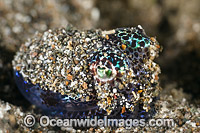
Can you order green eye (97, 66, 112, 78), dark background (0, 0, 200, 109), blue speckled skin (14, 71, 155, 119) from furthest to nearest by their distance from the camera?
dark background (0, 0, 200, 109), blue speckled skin (14, 71, 155, 119), green eye (97, 66, 112, 78)

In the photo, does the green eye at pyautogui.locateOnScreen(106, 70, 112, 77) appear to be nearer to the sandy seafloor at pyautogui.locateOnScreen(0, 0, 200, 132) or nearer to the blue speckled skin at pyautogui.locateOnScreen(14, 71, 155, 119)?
the blue speckled skin at pyautogui.locateOnScreen(14, 71, 155, 119)

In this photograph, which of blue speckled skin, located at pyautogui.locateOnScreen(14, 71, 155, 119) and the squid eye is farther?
blue speckled skin, located at pyautogui.locateOnScreen(14, 71, 155, 119)

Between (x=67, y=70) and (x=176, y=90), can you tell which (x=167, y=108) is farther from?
(x=67, y=70)

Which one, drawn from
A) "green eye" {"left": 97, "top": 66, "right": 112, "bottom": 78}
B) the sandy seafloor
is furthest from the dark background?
"green eye" {"left": 97, "top": 66, "right": 112, "bottom": 78}

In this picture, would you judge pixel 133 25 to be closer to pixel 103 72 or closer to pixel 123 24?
pixel 123 24

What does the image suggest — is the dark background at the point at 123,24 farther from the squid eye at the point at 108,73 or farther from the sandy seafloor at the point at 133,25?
the squid eye at the point at 108,73

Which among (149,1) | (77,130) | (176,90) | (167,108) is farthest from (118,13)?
(77,130)

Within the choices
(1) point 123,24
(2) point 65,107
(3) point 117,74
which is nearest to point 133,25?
(1) point 123,24
